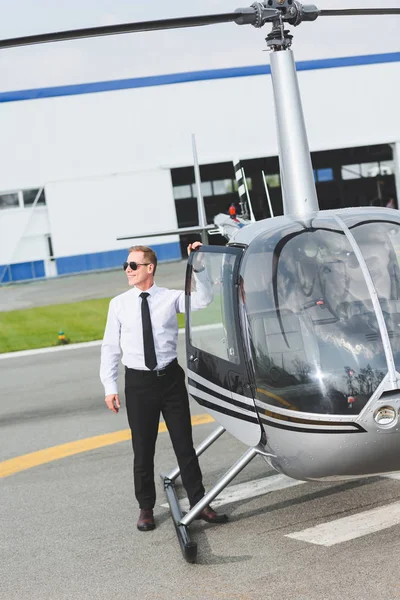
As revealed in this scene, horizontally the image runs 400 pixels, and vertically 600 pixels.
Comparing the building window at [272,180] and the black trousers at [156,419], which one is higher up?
the building window at [272,180]

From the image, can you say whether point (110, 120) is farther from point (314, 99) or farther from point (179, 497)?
point (179, 497)

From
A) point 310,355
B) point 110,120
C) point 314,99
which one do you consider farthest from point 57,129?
point 310,355

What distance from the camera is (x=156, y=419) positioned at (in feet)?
18.7

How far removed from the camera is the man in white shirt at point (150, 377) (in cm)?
562

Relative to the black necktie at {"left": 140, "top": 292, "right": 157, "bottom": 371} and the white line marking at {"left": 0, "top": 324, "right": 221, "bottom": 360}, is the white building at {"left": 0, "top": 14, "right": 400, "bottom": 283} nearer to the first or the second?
the white line marking at {"left": 0, "top": 324, "right": 221, "bottom": 360}

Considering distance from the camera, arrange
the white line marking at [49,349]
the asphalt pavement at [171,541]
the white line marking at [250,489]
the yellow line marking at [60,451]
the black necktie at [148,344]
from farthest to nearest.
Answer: the white line marking at [49,349], the yellow line marking at [60,451], the white line marking at [250,489], the black necktie at [148,344], the asphalt pavement at [171,541]

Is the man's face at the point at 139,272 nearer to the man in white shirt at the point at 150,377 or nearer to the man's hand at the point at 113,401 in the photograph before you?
the man in white shirt at the point at 150,377

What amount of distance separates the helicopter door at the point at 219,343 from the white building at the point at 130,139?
24945 millimetres

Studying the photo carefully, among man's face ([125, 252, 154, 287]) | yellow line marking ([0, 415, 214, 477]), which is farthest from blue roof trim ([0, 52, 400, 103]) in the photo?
man's face ([125, 252, 154, 287])

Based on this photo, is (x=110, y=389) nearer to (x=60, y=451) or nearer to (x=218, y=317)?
(x=218, y=317)

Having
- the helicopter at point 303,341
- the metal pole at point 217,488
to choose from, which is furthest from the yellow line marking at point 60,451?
the metal pole at point 217,488

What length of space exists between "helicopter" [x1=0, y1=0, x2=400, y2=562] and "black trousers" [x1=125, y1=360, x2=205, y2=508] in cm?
19

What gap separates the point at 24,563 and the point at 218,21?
4.03 meters

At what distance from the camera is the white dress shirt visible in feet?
18.5
